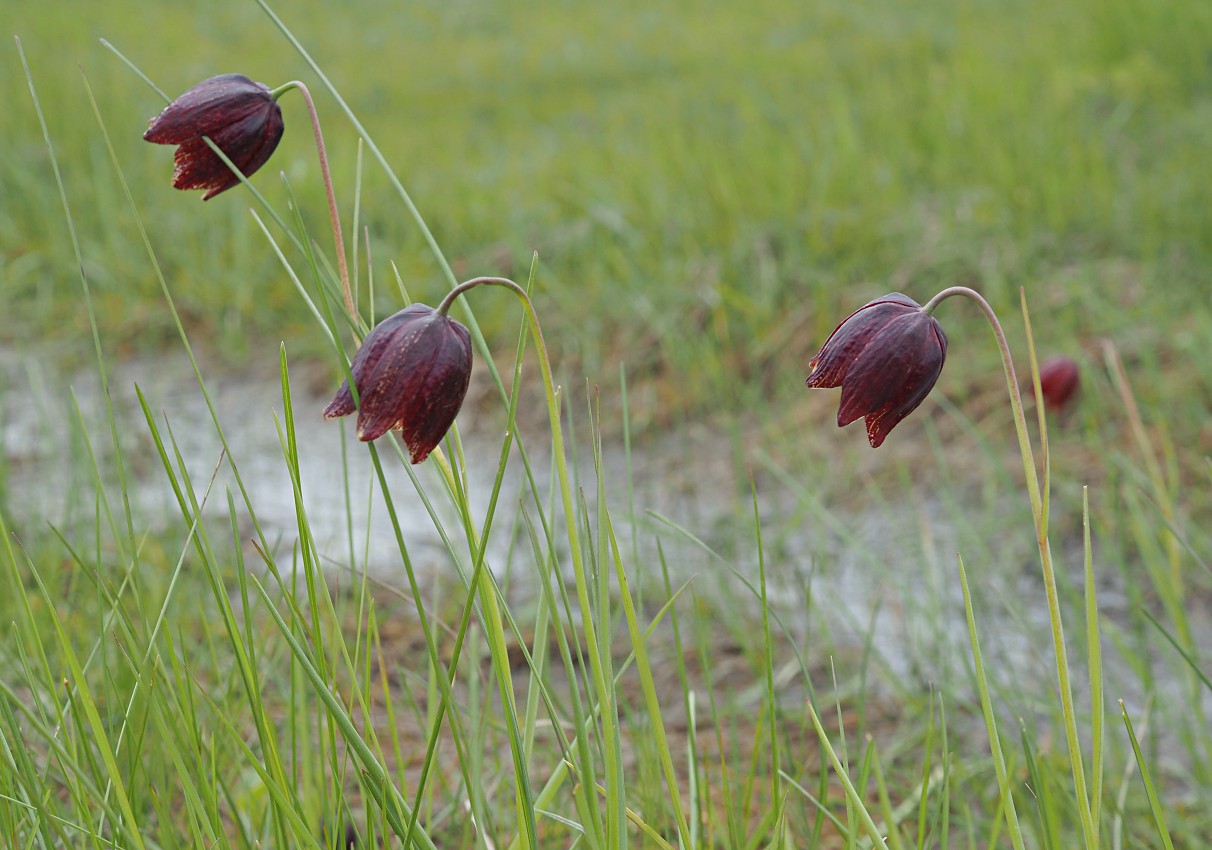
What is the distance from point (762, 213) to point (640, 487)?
1167 millimetres

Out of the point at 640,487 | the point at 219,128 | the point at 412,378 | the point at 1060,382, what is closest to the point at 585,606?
the point at 412,378

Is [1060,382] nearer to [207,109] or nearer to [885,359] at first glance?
[885,359]

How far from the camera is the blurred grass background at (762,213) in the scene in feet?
9.70

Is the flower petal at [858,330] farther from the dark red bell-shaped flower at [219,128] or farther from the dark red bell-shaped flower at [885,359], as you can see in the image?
the dark red bell-shaped flower at [219,128]

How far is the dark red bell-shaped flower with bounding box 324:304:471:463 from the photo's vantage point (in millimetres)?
760

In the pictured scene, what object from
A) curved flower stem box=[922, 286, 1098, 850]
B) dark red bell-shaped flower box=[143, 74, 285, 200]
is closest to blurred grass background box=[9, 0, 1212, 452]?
curved flower stem box=[922, 286, 1098, 850]

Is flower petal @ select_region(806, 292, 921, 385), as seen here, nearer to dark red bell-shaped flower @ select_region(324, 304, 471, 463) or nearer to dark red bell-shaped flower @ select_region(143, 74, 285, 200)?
dark red bell-shaped flower @ select_region(324, 304, 471, 463)

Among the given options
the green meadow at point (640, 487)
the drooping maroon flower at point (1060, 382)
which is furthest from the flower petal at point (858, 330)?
the drooping maroon flower at point (1060, 382)

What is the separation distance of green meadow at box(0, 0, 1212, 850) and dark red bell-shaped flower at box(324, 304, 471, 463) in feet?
0.12

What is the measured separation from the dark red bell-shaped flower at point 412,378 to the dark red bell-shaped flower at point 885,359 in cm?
23

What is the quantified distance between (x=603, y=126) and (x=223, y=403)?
313 centimetres

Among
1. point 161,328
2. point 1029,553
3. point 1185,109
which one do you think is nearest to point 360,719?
point 1029,553

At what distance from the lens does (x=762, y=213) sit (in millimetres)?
3465

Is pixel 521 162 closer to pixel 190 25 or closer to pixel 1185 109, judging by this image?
pixel 1185 109
